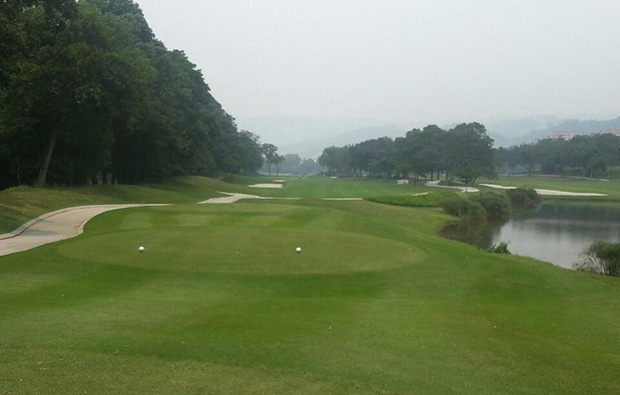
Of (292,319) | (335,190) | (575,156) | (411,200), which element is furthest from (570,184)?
(292,319)

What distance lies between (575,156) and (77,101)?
140067 mm

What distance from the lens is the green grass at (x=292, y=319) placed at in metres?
9.02

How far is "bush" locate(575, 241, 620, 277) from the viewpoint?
28.5m

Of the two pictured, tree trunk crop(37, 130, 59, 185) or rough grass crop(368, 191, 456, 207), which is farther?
rough grass crop(368, 191, 456, 207)

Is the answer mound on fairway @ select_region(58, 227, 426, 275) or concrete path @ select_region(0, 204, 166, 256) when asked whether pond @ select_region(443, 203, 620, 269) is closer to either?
mound on fairway @ select_region(58, 227, 426, 275)

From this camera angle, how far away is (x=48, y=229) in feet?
95.5

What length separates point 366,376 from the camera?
9.20 m

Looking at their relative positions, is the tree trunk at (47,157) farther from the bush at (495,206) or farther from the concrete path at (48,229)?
the bush at (495,206)

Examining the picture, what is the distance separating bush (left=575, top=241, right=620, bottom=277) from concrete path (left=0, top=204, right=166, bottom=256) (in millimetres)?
24687

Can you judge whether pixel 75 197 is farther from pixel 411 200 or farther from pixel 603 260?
pixel 411 200

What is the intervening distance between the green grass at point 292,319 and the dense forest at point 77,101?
1630 centimetres

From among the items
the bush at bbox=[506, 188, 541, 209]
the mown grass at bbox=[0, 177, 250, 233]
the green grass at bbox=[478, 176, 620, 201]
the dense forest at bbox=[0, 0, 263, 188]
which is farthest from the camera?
the green grass at bbox=[478, 176, 620, 201]

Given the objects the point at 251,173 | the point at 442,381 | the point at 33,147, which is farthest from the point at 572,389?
the point at 251,173

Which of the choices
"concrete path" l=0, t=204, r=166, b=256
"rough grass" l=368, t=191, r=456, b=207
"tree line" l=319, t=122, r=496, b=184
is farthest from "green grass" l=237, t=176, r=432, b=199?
"concrete path" l=0, t=204, r=166, b=256
